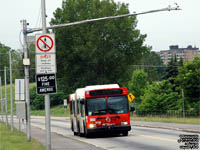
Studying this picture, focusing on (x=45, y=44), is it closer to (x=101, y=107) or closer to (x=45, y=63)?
(x=45, y=63)

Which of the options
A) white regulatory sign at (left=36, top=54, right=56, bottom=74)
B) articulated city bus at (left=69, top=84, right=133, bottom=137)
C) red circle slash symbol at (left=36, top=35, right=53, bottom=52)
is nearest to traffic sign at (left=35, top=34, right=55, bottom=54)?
red circle slash symbol at (left=36, top=35, right=53, bottom=52)

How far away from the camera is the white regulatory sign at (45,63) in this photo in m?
14.8

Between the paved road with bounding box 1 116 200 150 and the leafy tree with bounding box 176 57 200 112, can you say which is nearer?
the paved road with bounding box 1 116 200 150

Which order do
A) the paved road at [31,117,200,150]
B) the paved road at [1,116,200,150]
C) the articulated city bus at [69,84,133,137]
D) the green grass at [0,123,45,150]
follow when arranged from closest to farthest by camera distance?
the paved road at [31,117,200,150] < the paved road at [1,116,200,150] < the green grass at [0,123,45,150] < the articulated city bus at [69,84,133,137]

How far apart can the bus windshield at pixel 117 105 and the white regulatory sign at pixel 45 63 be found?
12560 millimetres

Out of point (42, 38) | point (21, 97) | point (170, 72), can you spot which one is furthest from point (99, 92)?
point (170, 72)

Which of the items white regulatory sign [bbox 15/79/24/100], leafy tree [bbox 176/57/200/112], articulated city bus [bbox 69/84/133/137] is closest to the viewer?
articulated city bus [bbox 69/84/133/137]

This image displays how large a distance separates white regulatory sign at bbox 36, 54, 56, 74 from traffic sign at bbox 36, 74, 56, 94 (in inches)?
5.6

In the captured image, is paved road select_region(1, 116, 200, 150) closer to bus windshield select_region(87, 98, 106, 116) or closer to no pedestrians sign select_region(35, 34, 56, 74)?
bus windshield select_region(87, 98, 106, 116)

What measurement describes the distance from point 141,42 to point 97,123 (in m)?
42.1

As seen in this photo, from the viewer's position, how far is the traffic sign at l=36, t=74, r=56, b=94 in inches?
578

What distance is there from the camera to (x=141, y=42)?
224ft

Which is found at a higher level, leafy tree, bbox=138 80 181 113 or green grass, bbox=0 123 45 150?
leafy tree, bbox=138 80 181 113

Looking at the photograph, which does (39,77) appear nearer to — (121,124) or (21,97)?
(121,124)
